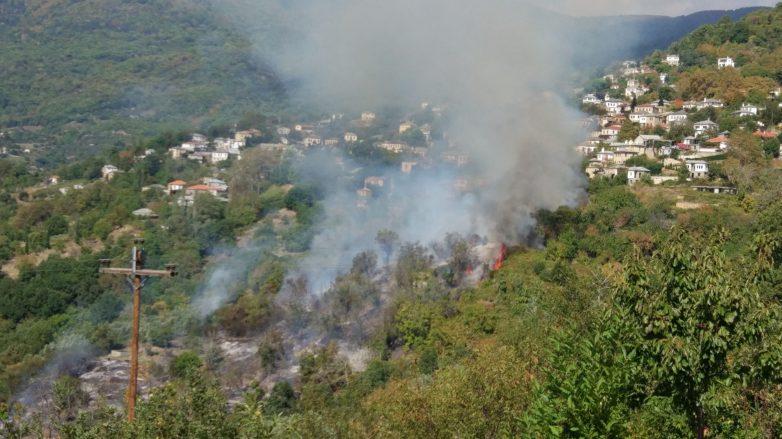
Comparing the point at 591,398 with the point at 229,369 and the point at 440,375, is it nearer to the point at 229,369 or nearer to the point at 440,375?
the point at 440,375

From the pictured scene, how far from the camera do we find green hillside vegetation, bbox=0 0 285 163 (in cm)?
8338

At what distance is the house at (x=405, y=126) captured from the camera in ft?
207

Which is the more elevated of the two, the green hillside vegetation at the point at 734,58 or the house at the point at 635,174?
the green hillside vegetation at the point at 734,58

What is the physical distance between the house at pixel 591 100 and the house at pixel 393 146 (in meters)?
12.0

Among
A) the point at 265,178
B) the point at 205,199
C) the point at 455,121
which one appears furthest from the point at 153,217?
the point at 455,121

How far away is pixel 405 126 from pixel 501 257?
36.5 meters

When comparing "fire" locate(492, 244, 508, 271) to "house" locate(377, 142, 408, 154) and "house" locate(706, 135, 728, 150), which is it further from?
"house" locate(377, 142, 408, 154)

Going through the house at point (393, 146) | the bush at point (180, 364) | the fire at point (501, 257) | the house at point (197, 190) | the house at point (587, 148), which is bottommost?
the house at point (197, 190)

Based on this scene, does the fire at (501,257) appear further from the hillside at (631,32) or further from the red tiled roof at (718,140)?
the hillside at (631,32)

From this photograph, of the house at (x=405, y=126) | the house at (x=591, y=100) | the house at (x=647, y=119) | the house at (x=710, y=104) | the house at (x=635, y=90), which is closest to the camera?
the house at (x=710, y=104)

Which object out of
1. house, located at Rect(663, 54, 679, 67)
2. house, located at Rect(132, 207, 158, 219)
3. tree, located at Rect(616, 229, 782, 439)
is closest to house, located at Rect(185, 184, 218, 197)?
house, located at Rect(132, 207, 158, 219)

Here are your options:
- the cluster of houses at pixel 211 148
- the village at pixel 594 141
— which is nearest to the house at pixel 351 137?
the village at pixel 594 141

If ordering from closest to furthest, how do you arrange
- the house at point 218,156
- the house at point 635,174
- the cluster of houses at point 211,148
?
the house at point 635,174 < the cluster of houses at point 211,148 < the house at point 218,156

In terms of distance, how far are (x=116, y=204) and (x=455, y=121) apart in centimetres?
1968
